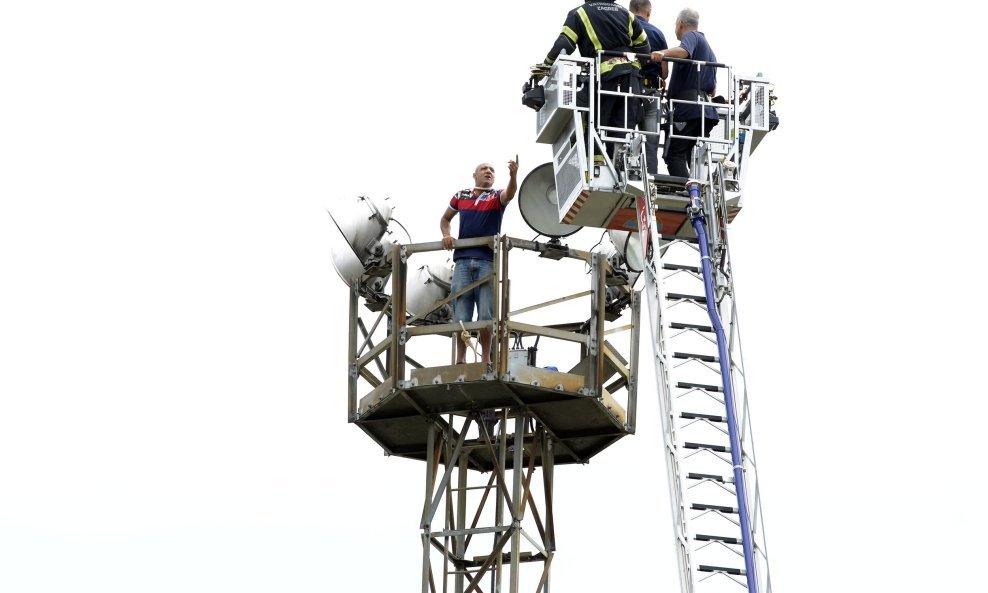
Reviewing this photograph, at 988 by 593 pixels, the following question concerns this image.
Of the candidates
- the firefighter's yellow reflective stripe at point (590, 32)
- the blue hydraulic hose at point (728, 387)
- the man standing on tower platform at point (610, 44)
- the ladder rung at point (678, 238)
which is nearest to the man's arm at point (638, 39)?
the man standing on tower platform at point (610, 44)

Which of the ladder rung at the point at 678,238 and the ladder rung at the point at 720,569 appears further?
the ladder rung at the point at 678,238

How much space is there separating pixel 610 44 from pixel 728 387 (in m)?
5.53

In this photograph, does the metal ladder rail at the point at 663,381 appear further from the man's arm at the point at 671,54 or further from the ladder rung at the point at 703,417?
the man's arm at the point at 671,54

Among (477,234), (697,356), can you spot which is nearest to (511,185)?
(477,234)

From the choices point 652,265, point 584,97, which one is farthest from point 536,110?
point 652,265

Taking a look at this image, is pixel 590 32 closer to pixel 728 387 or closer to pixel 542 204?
pixel 542 204

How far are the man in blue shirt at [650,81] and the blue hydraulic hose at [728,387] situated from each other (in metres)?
0.96

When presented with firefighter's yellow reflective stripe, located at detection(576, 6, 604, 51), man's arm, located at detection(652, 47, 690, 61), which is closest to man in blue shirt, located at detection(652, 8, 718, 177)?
man's arm, located at detection(652, 47, 690, 61)

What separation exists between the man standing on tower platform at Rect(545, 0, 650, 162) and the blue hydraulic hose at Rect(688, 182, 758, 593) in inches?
62.2

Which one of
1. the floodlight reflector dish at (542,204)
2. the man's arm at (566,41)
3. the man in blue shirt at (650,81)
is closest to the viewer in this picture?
the man in blue shirt at (650,81)

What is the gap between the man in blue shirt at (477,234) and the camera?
32.5m

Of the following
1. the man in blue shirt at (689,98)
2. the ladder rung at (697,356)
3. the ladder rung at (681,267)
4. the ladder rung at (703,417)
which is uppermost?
the man in blue shirt at (689,98)

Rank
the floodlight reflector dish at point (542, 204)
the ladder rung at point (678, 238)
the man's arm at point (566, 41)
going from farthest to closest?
the floodlight reflector dish at point (542, 204)
the man's arm at point (566, 41)
the ladder rung at point (678, 238)

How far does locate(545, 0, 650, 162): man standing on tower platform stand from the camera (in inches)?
1277
